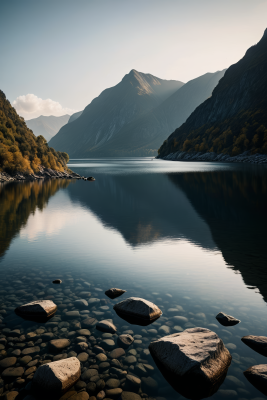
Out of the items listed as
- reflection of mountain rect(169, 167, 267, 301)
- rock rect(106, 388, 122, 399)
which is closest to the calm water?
reflection of mountain rect(169, 167, 267, 301)

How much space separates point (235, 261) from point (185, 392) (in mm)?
11184

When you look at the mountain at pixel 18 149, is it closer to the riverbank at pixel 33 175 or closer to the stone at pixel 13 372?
the riverbank at pixel 33 175

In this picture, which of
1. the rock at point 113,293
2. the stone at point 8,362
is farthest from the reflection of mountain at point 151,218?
the stone at point 8,362

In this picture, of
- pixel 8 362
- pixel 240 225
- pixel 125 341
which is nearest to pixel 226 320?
pixel 125 341

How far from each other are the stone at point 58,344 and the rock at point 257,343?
227 inches

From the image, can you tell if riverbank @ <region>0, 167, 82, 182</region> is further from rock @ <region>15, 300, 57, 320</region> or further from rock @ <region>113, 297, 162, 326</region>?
rock @ <region>113, 297, 162, 326</region>

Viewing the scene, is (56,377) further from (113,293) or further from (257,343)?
(257,343)

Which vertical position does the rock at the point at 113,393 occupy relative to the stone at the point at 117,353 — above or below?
below

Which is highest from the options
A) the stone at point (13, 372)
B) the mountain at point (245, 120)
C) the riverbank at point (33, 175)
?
the mountain at point (245, 120)

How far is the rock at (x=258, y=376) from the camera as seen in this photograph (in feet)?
23.8

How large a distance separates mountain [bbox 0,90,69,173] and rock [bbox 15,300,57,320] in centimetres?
8545

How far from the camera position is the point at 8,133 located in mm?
99375

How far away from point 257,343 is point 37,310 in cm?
781

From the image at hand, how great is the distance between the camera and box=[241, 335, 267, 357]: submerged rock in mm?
8546
